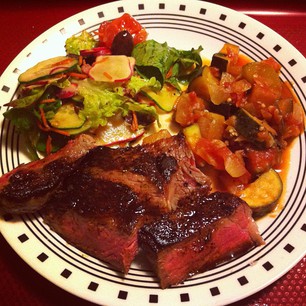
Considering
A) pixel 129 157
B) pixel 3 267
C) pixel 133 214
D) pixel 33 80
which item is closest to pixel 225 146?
pixel 129 157

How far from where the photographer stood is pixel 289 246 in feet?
9.48

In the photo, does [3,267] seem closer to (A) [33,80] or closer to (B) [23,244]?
(B) [23,244]

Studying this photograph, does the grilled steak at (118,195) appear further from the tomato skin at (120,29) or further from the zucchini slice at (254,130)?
the tomato skin at (120,29)

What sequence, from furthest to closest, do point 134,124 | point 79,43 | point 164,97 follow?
point 79,43
point 164,97
point 134,124

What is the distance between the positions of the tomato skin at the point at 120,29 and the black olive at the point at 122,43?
5.4 inches

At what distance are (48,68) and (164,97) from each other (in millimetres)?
1049

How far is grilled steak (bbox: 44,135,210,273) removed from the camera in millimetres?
2777

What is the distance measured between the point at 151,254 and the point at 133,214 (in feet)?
0.93

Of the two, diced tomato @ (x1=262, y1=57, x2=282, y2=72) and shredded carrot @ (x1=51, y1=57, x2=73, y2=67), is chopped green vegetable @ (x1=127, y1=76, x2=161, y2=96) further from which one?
diced tomato @ (x1=262, y1=57, x2=282, y2=72)

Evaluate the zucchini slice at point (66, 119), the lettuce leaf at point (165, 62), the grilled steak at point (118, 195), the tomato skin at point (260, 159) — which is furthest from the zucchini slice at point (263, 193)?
the zucchini slice at point (66, 119)

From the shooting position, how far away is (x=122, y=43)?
3.86m

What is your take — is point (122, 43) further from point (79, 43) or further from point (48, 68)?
point (48, 68)

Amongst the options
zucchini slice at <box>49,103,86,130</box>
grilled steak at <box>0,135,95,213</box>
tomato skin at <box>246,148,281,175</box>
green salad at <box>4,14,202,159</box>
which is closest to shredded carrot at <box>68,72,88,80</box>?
green salad at <box>4,14,202,159</box>

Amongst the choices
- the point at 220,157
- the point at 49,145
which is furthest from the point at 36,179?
the point at 220,157
